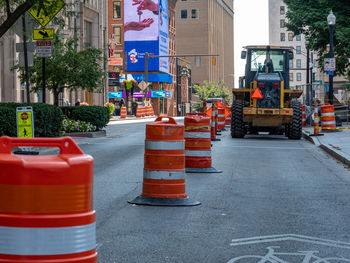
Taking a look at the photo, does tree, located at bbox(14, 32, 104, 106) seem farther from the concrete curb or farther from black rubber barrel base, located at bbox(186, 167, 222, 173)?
black rubber barrel base, located at bbox(186, 167, 222, 173)

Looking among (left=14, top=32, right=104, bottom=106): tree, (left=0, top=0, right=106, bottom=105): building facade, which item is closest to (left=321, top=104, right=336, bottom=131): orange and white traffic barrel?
(left=14, top=32, right=104, bottom=106): tree

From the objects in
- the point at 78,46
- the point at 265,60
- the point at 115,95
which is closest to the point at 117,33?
the point at 115,95

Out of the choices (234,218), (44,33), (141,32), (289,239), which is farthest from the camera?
(141,32)

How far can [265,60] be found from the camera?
26188 millimetres

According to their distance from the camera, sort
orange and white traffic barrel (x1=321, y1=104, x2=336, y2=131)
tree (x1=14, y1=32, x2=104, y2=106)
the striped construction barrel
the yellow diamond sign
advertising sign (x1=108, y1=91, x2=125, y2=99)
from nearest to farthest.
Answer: the yellow diamond sign < orange and white traffic barrel (x1=321, y1=104, x2=336, y2=131) < tree (x1=14, y1=32, x2=104, y2=106) < the striped construction barrel < advertising sign (x1=108, y1=91, x2=125, y2=99)

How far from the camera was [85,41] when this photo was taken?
61.2 meters

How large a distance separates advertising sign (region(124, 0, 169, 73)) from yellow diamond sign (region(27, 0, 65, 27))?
85.6 meters

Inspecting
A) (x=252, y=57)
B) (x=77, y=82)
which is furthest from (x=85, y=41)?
(x=252, y=57)

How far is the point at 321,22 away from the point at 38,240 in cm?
3724

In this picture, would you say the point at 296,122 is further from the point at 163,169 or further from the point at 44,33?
the point at 163,169

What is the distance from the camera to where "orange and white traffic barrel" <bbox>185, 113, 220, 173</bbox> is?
13.0m

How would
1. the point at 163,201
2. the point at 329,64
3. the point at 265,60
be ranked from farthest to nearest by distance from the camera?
the point at 329,64 → the point at 265,60 → the point at 163,201

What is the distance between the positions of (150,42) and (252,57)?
8123 cm

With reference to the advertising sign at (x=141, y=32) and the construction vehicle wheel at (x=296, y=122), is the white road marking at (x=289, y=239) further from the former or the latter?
the advertising sign at (x=141, y=32)
